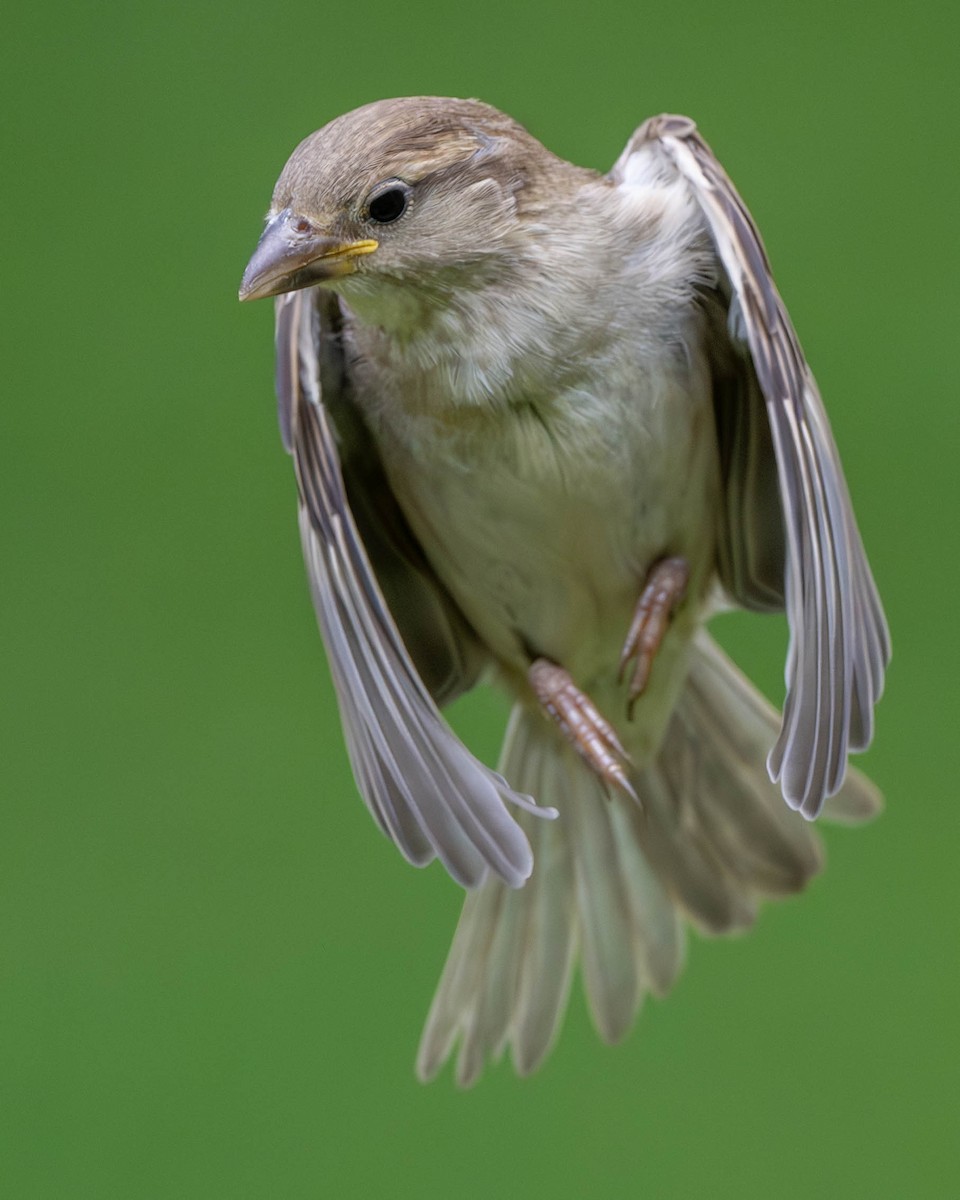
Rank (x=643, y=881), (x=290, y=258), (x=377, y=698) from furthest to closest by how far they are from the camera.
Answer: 1. (x=643, y=881)
2. (x=377, y=698)
3. (x=290, y=258)

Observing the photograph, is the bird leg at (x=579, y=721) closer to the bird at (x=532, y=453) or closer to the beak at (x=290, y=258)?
the bird at (x=532, y=453)

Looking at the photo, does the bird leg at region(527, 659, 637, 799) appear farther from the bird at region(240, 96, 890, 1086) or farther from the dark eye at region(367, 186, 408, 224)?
the dark eye at region(367, 186, 408, 224)

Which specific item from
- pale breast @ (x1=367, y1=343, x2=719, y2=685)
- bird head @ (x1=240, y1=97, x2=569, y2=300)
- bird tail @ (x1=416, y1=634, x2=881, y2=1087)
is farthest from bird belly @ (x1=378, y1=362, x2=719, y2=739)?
bird tail @ (x1=416, y1=634, x2=881, y2=1087)

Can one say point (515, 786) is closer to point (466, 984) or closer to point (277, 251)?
point (466, 984)

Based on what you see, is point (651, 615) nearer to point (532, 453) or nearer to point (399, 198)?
point (532, 453)

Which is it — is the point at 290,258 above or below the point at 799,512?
above

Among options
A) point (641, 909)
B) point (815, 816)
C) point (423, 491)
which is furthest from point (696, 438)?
point (641, 909)

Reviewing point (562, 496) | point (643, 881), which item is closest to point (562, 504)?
point (562, 496)

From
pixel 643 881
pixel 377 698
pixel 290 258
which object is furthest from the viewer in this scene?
pixel 643 881
